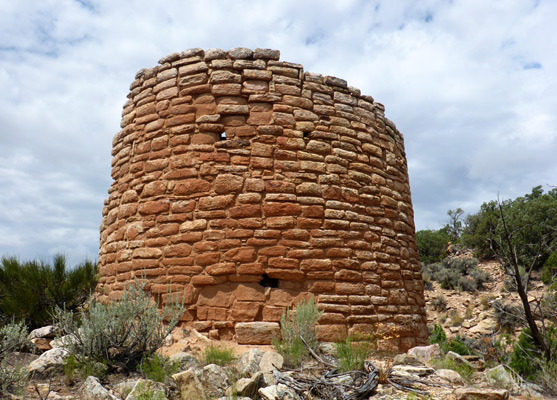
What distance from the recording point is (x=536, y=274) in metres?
18.2

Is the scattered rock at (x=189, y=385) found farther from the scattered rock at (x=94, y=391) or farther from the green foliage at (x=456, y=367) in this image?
the green foliage at (x=456, y=367)

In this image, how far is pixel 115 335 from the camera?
4.32 meters

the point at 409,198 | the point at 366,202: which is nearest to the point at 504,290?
the point at 409,198

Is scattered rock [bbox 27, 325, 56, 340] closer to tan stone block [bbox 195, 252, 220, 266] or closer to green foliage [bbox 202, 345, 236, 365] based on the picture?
tan stone block [bbox 195, 252, 220, 266]

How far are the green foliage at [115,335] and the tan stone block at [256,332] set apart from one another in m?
0.86

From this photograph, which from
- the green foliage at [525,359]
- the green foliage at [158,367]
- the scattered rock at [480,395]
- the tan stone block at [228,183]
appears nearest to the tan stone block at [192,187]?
the tan stone block at [228,183]

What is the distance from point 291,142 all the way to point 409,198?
2.55 m

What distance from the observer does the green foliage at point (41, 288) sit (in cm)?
589

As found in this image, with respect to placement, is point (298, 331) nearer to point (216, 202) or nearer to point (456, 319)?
point (216, 202)

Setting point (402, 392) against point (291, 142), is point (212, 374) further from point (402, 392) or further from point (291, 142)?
point (291, 142)

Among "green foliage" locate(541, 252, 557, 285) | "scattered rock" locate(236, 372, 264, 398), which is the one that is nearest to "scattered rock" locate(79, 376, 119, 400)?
"scattered rock" locate(236, 372, 264, 398)

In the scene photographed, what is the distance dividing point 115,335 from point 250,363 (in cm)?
134

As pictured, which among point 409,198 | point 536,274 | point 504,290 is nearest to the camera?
point 409,198

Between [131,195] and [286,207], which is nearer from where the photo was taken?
[286,207]
